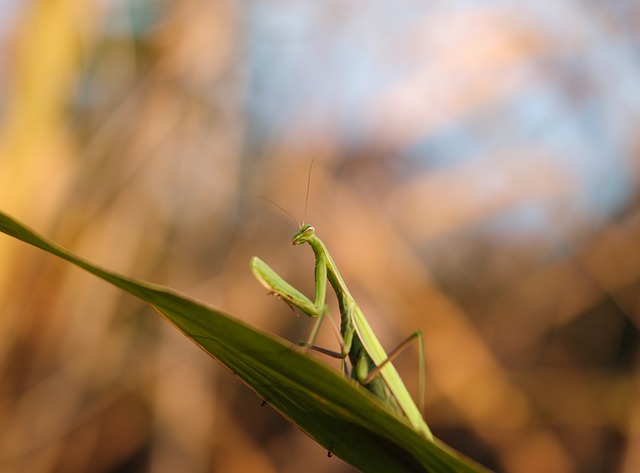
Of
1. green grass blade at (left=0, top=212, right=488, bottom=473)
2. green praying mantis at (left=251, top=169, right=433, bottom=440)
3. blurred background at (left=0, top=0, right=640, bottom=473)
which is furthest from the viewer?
blurred background at (left=0, top=0, right=640, bottom=473)

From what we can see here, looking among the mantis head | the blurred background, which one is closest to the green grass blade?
the mantis head

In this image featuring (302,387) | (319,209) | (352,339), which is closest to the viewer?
(302,387)

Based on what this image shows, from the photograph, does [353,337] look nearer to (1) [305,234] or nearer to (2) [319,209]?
(1) [305,234]

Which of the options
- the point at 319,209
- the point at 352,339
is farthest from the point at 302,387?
the point at 319,209

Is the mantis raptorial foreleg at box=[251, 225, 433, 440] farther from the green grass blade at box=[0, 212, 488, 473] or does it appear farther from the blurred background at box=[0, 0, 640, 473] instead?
the blurred background at box=[0, 0, 640, 473]

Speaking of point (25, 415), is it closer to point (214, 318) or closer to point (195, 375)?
point (195, 375)
